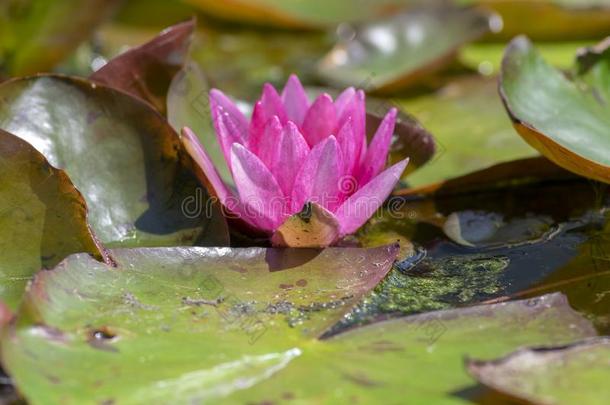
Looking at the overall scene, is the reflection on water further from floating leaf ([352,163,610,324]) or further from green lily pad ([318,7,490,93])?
green lily pad ([318,7,490,93])

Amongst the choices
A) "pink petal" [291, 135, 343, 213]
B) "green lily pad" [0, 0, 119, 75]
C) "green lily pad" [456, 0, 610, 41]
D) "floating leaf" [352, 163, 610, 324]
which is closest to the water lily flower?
"pink petal" [291, 135, 343, 213]

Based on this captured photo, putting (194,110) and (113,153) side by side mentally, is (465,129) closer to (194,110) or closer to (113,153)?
(194,110)

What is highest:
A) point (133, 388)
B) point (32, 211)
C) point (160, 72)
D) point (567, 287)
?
point (160, 72)

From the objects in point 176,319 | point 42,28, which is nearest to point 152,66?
point 176,319

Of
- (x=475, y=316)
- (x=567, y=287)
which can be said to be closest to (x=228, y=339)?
(x=475, y=316)

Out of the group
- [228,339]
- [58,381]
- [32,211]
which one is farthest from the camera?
[32,211]

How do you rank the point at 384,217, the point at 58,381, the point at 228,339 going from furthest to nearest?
the point at 384,217
the point at 228,339
the point at 58,381

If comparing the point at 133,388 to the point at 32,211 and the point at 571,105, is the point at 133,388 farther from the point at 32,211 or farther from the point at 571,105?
the point at 571,105
